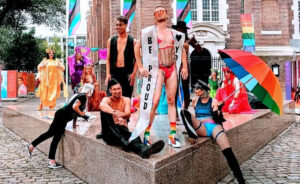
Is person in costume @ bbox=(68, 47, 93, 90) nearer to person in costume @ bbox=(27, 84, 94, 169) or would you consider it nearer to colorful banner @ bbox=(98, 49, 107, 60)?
person in costume @ bbox=(27, 84, 94, 169)

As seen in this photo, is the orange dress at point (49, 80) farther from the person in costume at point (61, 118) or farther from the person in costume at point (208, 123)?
the person in costume at point (208, 123)

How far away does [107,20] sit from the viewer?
2780 cm

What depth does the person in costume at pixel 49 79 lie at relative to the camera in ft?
36.7

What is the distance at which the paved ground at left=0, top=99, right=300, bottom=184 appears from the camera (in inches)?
218

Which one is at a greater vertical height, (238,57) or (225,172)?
(238,57)

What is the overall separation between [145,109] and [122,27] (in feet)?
5.45

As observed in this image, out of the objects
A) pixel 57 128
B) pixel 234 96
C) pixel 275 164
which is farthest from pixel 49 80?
pixel 275 164

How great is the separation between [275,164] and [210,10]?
20210 millimetres

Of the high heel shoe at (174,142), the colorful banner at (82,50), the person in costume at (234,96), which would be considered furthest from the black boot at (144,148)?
the colorful banner at (82,50)

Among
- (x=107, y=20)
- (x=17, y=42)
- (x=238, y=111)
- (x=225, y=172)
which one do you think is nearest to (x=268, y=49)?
(x=107, y=20)

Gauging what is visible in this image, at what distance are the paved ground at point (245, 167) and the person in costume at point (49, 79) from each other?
2.61 metres

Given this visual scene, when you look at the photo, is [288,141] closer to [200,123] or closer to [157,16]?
[200,123]

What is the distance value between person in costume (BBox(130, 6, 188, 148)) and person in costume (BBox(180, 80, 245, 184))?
0.25 metres

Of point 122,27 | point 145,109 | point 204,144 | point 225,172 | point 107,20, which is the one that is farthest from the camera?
point 107,20
